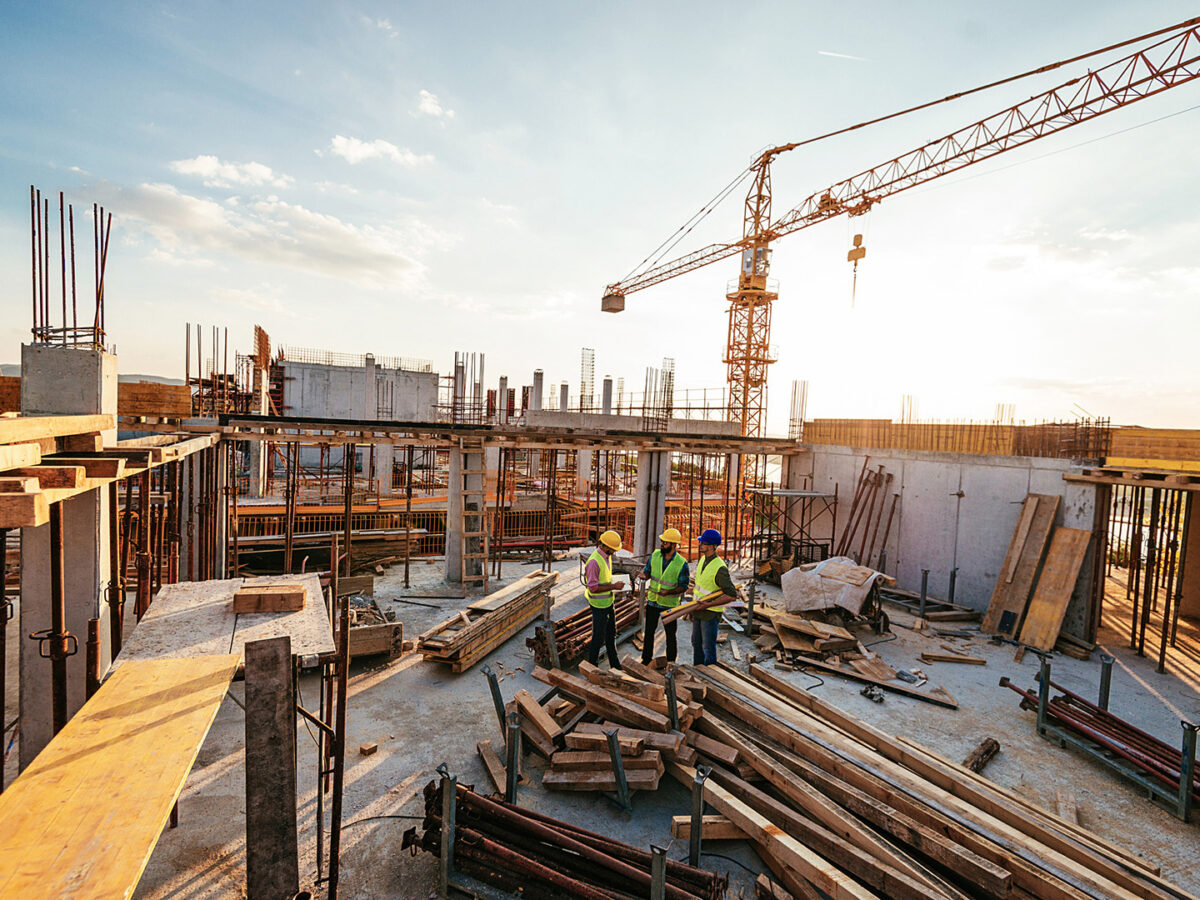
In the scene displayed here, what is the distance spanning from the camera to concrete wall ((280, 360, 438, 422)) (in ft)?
91.1

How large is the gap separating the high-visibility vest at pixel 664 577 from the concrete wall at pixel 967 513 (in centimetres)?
857

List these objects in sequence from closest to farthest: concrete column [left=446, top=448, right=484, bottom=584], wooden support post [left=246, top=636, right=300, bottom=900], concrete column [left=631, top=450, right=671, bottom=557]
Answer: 1. wooden support post [left=246, top=636, right=300, bottom=900]
2. concrete column [left=446, top=448, right=484, bottom=584]
3. concrete column [left=631, top=450, right=671, bottom=557]

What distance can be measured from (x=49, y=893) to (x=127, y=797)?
48cm

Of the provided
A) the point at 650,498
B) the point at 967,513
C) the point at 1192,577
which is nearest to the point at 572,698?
the point at 650,498

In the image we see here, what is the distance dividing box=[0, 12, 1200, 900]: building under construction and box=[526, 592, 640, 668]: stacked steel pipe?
0.05m

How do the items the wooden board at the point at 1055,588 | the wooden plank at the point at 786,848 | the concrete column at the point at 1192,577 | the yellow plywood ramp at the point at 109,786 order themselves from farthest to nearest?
the concrete column at the point at 1192,577
the wooden board at the point at 1055,588
the wooden plank at the point at 786,848
the yellow plywood ramp at the point at 109,786

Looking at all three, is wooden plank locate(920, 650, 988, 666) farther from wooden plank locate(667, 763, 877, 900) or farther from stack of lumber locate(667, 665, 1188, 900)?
wooden plank locate(667, 763, 877, 900)

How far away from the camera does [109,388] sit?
5570 mm

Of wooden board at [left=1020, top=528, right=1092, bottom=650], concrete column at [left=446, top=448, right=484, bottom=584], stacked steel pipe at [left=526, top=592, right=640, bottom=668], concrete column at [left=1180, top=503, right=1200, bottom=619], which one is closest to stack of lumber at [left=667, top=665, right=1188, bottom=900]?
stacked steel pipe at [left=526, top=592, right=640, bottom=668]

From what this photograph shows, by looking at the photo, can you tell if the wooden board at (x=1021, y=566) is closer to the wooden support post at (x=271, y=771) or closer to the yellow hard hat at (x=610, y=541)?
the yellow hard hat at (x=610, y=541)

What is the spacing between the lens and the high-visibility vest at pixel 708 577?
24.7 ft

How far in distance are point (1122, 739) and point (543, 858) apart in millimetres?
6701

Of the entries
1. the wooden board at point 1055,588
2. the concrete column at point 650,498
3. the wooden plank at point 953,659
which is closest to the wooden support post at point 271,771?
the wooden plank at point 953,659

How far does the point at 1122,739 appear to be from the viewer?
6656mm
